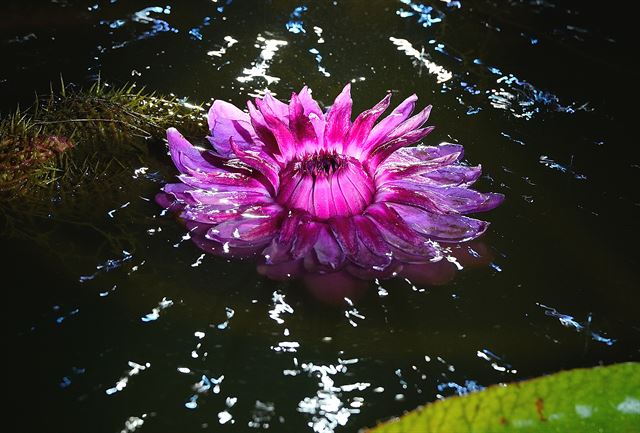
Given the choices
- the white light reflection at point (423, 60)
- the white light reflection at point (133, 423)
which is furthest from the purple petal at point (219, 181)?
the white light reflection at point (423, 60)

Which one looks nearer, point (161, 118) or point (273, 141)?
point (273, 141)

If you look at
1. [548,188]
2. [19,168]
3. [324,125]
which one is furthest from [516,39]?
[19,168]

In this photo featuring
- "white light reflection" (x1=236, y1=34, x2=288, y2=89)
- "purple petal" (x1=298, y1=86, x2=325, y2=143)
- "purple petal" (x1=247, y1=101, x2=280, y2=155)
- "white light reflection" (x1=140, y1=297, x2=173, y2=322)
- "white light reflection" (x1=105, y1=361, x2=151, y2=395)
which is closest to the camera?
"white light reflection" (x1=105, y1=361, x2=151, y2=395)

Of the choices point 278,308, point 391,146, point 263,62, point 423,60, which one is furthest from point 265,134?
point 423,60

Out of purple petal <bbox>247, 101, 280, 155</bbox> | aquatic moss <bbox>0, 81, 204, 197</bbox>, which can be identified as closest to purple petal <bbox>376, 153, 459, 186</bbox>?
purple petal <bbox>247, 101, 280, 155</bbox>

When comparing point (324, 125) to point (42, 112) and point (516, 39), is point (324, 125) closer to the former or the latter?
point (42, 112)

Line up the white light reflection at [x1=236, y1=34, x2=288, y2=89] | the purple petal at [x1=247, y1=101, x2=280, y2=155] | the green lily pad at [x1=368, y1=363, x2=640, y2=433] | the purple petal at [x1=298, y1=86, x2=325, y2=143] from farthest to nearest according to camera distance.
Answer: the white light reflection at [x1=236, y1=34, x2=288, y2=89], the purple petal at [x1=298, y1=86, x2=325, y2=143], the purple petal at [x1=247, y1=101, x2=280, y2=155], the green lily pad at [x1=368, y1=363, x2=640, y2=433]

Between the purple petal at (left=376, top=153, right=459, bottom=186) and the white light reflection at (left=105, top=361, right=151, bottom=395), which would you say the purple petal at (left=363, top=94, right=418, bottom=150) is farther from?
the white light reflection at (left=105, top=361, right=151, bottom=395)
